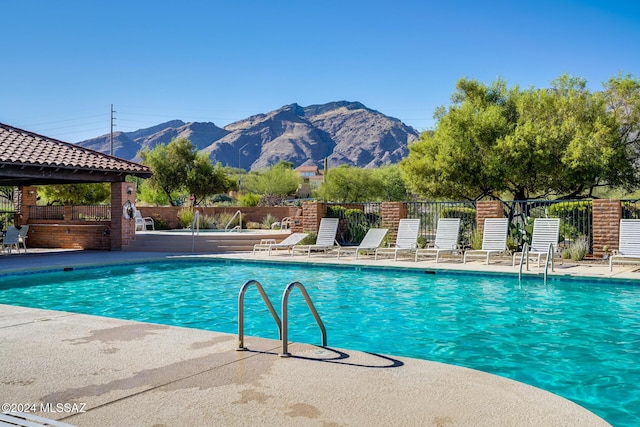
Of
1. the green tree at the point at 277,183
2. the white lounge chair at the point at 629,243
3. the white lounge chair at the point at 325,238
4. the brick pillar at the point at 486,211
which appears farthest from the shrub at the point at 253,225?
the green tree at the point at 277,183

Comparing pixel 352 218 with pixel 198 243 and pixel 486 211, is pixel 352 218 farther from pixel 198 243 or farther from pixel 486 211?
pixel 198 243

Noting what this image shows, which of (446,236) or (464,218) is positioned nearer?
(446,236)

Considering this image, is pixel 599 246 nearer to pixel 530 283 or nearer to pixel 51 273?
pixel 530 283

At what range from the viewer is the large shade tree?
20.0m

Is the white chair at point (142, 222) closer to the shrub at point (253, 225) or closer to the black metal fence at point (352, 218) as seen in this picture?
the shrub at point (253, 225)

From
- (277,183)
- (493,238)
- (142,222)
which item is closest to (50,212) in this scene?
(142,222)

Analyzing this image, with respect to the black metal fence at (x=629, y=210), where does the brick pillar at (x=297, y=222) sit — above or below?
below

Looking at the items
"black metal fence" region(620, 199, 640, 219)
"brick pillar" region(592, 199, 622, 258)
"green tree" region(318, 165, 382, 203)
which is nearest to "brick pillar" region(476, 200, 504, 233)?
"brick pillar" region(592, 199, 622, 258)

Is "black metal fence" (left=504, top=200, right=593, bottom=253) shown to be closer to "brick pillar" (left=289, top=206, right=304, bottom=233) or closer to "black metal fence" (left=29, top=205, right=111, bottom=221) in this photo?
"brick pillar" (left=289, top=206, right=304, bottom=233)

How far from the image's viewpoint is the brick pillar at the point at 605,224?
13.5 m

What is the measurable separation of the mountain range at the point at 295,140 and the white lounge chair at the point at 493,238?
136 metres

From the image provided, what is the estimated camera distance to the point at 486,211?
15414 millimetres

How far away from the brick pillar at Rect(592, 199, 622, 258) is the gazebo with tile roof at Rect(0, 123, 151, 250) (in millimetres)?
13847

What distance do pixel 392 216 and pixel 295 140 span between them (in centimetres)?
16391
